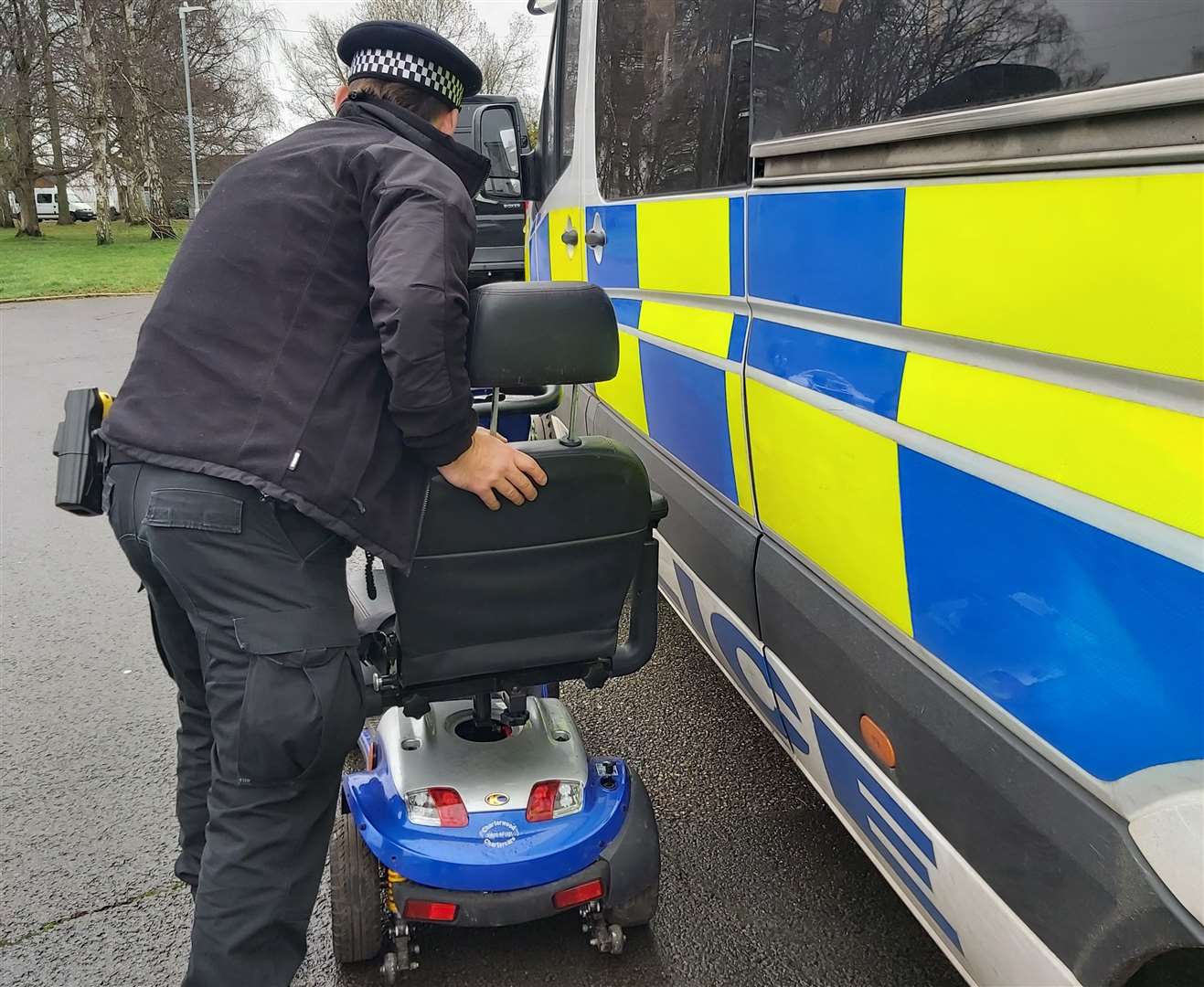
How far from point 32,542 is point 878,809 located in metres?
4.37

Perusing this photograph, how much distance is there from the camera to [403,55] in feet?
5.65

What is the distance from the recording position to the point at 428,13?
3538 cm

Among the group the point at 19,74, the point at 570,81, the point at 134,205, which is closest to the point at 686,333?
the point at 570,81

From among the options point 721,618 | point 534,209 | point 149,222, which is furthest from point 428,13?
point 721,618

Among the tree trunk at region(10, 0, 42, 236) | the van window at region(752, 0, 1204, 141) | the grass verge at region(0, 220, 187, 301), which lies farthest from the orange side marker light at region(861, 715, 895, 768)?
the tree trunk at region(10, 0, 42, 236)

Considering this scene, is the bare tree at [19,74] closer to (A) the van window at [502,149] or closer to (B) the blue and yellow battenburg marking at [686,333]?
(A) the van window at [502,149]

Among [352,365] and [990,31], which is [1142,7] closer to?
[990,31]

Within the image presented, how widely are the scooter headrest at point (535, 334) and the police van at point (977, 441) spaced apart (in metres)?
0.36

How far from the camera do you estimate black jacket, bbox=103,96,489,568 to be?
5.06ft

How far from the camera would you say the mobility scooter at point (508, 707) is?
178 centimetres

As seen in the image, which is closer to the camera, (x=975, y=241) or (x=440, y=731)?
(x=975, y=241)

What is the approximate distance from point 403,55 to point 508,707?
1264mm

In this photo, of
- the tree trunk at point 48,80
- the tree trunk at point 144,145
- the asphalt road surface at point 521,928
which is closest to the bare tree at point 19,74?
the tree trunk at point 48,80

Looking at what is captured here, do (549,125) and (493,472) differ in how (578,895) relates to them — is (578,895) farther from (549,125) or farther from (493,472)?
(549,125)
